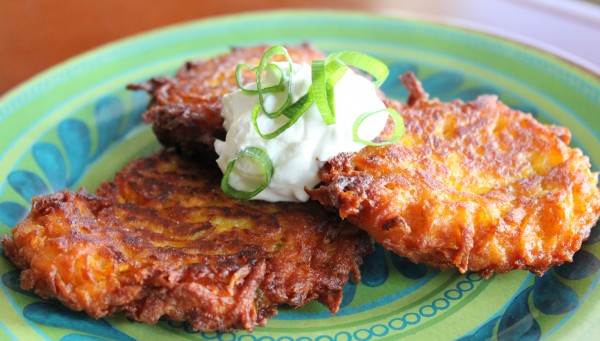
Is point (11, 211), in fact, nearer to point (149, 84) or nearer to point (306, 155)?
point (149, 84)

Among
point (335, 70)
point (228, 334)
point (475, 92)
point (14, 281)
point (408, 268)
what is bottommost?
point (408, 268)

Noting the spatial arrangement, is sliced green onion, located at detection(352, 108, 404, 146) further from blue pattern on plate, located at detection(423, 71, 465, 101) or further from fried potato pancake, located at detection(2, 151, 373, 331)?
blue pattern on plate, located at detection(423, 71, 465, 101)

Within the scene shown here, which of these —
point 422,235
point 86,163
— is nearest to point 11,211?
point 86,163

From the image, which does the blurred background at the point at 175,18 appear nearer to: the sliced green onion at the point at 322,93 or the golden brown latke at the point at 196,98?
the golden brown latke at the point at 196,98

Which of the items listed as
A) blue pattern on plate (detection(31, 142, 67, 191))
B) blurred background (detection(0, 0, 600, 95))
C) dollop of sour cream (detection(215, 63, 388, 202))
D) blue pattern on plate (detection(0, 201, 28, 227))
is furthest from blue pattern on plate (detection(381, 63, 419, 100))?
blue pattern on plate (detection(0, 201, 28, 227))

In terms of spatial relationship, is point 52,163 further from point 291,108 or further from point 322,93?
point 322,93

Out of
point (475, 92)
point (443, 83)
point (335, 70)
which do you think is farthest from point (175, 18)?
point (335, 70)
